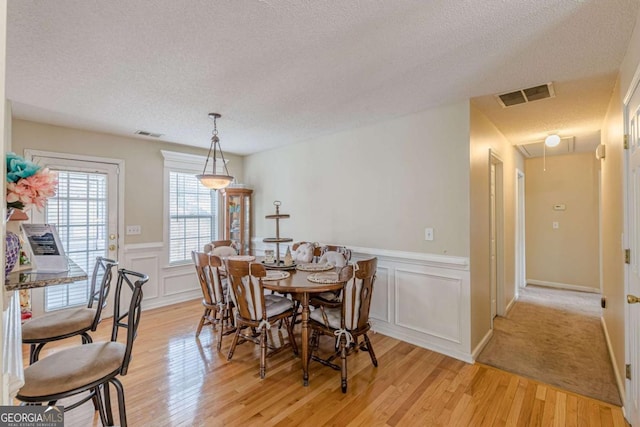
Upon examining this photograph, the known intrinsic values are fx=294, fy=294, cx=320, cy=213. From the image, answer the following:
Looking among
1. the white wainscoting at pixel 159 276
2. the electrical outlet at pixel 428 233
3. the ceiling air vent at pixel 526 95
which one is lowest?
the white wainscoting at pixel 159 276

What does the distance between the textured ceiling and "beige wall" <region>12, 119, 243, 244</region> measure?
0.28 m

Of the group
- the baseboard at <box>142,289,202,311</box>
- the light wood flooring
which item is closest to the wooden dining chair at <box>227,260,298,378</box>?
the light wood flooring

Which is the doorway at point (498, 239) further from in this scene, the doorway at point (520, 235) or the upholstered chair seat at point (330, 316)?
the upholstered chair seat at point (330, 316)

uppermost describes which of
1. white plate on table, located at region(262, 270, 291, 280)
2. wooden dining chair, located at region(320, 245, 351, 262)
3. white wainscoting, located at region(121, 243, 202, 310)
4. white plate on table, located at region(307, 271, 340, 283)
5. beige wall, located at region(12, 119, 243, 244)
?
beige wall, located at region(12, 119, 243, 244)

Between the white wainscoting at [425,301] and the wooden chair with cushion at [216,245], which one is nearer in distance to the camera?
the white wainscoting at [425,301]

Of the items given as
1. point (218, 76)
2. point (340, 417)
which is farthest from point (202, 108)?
point (340, 417)

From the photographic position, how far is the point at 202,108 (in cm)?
302

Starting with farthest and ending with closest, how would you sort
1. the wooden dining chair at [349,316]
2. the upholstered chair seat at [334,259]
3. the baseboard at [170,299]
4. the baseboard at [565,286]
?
the baseboard at [565,286] < the baseboard at [170,299] < the upholstered chair seat at [334,259] < the wooden dining chair at [349,316]

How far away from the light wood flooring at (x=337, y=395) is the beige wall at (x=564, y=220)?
3.99 meters

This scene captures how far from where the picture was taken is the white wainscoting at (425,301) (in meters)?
2.82

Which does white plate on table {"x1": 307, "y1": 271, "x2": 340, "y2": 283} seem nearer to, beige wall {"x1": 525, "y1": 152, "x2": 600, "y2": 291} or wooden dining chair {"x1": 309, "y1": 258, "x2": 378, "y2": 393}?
wooden dining chair {"x1": 309, "y1": 258, "x2": 378, "y2": 393}

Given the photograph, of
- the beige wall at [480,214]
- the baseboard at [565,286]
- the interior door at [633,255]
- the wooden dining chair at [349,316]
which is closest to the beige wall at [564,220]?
the baseboard at [565,286]

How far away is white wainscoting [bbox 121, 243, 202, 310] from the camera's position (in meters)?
4.20

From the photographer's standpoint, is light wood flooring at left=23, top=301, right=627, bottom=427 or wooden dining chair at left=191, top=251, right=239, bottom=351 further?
wooden dining chair at left=191, top=251, right=239, bottom=351
